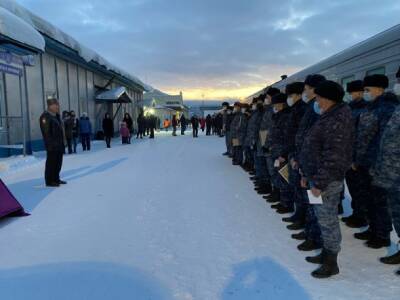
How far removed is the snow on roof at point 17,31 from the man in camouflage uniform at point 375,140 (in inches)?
246

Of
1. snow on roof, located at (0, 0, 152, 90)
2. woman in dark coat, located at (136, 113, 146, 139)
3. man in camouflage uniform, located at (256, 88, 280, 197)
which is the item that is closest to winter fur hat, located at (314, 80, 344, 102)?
man in camouflage uniform, located at (256, 88, 280, 197)

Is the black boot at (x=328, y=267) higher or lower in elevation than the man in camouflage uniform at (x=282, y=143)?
lower

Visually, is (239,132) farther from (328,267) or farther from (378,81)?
(328,267)

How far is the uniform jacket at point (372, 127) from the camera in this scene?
365cm

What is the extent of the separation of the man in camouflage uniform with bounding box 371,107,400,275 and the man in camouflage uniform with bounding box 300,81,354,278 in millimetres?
396

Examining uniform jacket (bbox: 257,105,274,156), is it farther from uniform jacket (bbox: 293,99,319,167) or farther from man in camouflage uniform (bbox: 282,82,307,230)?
uniform jacket (bbox: 293,99,319,167)

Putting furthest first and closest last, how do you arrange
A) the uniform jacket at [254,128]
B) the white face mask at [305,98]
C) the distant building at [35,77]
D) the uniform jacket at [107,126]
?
the uniform jacket at [107,126], the distant building at [35,77], the uniform jacket at [254,128], the white face mask at [305,98]

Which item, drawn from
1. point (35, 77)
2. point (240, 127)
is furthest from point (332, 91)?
point (35, 77)

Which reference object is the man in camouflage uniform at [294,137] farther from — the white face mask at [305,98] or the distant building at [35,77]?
the distant building at [35,77]

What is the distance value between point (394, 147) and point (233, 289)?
1803 mm

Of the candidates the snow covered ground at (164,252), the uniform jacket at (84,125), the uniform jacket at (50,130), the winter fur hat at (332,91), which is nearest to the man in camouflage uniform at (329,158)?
the winter fur hat at (332,91)

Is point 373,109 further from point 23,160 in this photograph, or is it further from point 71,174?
point 23,160

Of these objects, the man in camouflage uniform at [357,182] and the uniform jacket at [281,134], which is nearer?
the man in camouflage uniform at [357,182]

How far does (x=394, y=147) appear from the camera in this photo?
3156 mm
